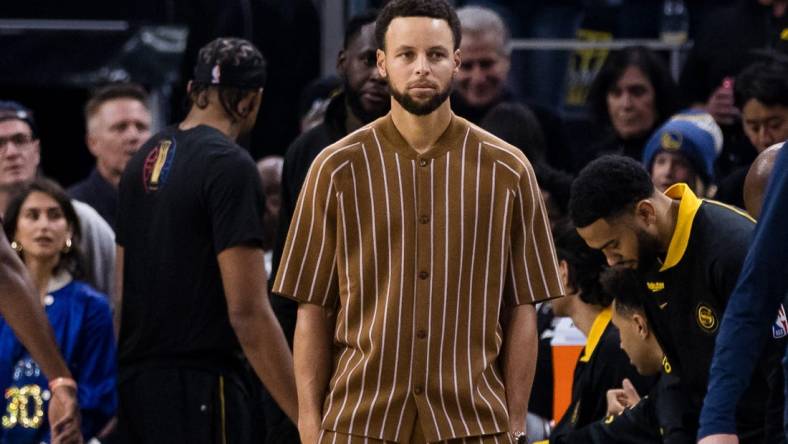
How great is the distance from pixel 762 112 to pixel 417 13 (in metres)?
3.10

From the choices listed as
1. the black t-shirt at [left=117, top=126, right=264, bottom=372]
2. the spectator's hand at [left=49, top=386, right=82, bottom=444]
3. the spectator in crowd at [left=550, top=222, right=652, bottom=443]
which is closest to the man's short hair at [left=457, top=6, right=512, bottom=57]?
the spectator in crowd at [left=550, top=222, right=652, bottom=443]

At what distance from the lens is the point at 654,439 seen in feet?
19.0

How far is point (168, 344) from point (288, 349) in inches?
17.5

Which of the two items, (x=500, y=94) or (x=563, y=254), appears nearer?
(x=563, y=254)

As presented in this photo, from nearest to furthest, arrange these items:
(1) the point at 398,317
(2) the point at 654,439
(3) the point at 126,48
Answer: (1) the point at 398,317 → (2) the point at 654,439 → (3) the point at 126,48

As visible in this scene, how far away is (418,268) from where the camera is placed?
15.2 ft

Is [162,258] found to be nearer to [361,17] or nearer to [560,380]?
[361,17]

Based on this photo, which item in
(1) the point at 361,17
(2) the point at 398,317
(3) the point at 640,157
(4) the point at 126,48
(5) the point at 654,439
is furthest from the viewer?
(4) the point at 126,48

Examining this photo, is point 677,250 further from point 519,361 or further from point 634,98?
point 634,98

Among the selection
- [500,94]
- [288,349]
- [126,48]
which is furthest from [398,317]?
[126,48]

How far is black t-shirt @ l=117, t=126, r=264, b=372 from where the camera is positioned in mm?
5941

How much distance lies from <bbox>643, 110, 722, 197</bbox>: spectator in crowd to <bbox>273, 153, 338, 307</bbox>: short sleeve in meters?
2.98

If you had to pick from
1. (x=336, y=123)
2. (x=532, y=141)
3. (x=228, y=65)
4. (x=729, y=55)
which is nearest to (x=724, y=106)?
(x=729, y=55)

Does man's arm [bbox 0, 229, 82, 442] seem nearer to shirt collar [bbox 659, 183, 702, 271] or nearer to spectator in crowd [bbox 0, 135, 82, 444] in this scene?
spectator in crowd [bbox 0, 135, 82, 444]
